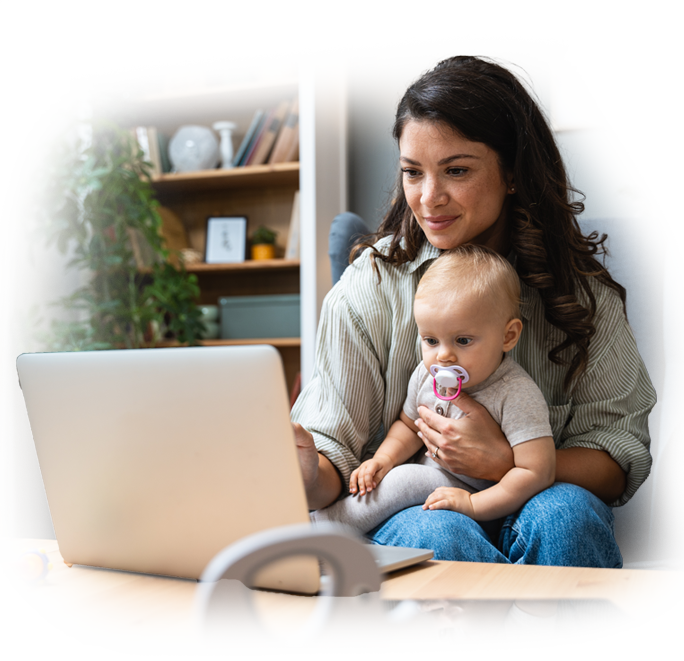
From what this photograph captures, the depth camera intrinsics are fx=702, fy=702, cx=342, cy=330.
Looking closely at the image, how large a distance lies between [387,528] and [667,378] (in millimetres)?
832

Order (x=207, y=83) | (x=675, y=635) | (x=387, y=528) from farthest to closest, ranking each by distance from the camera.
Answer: (x=207, y=83) < (x=387, y=528) < (x=675, y=635)

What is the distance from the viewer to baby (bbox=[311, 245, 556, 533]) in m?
0.96

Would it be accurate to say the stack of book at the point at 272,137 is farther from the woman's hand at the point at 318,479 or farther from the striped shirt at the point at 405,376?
the woman's hand at the point at 318,479

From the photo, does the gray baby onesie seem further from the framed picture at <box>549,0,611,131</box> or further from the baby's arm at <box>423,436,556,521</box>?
the framed picture at <box>549,0,611,131</box>

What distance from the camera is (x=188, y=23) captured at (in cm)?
137

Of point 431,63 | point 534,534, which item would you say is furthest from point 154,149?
point 534,534

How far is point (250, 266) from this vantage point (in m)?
2.62


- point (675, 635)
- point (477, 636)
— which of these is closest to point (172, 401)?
point (477, 636)

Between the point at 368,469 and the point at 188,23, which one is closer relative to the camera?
the point at 368,469

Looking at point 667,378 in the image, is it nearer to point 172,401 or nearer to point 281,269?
point 172,401

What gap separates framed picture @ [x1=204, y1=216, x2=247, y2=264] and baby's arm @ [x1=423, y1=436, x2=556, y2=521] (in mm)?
1892

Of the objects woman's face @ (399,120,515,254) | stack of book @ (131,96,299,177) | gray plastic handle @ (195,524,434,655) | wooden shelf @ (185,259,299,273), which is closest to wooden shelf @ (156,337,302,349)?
wooden shelf @ (185,259,299,273)

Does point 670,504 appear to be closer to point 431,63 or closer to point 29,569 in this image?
point 29,569

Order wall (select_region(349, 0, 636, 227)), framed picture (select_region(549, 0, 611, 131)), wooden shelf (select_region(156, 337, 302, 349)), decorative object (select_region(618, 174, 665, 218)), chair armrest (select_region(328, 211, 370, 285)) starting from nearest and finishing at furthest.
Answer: chair armrest (select_region(328, 211, 370, 285)) → wall (select_region(349, 0, 636, 227)) → decorative object (select_region(618, 174, 665, 218)) → framed picture (select_region(549, 0, 611, 131)) → wooden shelf (select_region(156, 337, 302, 349))
